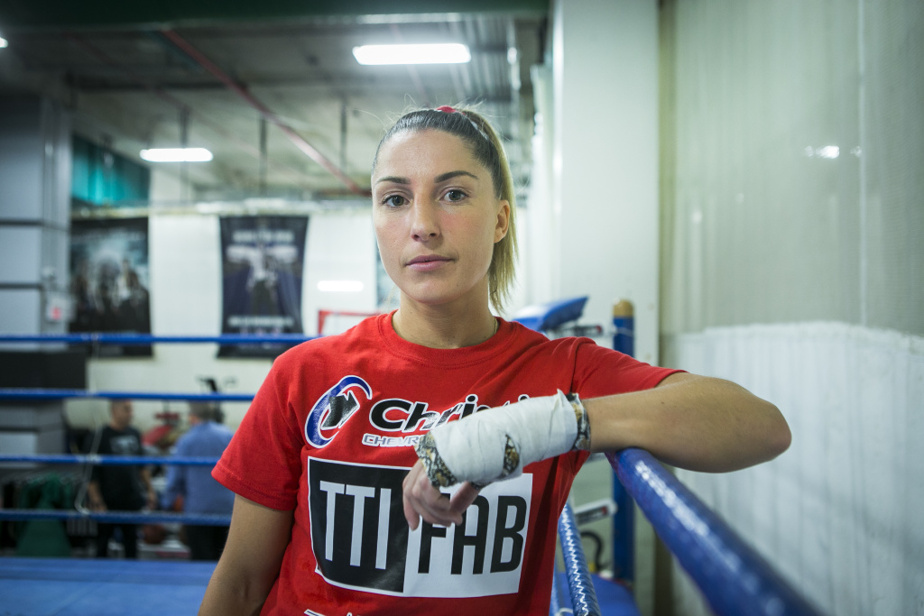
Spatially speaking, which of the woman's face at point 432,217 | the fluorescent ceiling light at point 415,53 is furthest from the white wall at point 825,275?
the fluorescent ceiling light at point 415,53

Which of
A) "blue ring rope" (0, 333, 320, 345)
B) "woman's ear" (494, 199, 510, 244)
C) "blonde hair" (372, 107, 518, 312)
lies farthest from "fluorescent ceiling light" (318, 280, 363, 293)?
"woman's ear" (494, 199, 510, 244)

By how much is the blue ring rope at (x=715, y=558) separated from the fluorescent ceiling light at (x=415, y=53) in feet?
15.5

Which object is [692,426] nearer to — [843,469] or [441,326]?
[441,326]

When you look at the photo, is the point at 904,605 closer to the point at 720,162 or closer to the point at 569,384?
the point at 569,384

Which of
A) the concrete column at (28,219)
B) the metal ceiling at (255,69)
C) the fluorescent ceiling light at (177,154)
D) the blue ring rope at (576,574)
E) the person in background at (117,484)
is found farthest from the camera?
the fluorescent ceiling light at (177,154)

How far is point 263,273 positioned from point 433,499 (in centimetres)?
625

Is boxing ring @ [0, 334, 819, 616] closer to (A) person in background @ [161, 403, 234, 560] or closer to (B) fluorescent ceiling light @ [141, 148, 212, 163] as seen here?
(A) person in background @ [161, 403, 234, 560]

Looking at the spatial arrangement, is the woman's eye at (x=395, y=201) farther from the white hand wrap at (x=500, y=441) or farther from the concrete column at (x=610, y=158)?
the concrete column at (x=610, y=158)

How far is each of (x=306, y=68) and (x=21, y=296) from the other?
392cm

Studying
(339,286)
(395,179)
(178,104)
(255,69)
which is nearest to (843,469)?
(395,179)

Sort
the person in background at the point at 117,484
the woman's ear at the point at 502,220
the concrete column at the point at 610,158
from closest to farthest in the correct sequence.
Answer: the woman's ear at the point at 502,220
the concrete column at the point at 610,158
the person in background at the point at 117,484

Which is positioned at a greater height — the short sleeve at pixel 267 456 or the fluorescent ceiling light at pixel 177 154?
the fluorescent ceiling light at pixel 177 154

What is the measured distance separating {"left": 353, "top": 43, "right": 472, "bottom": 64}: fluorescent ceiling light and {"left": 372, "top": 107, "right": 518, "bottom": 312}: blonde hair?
3955 mm

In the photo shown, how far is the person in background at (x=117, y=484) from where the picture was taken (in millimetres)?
4547
